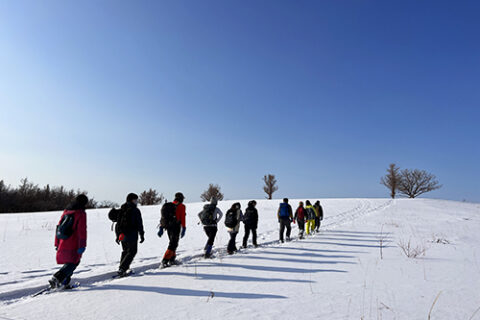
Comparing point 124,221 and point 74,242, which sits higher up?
point 124,221

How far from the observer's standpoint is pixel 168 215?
6.71 m

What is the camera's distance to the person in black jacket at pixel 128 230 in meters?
5.65

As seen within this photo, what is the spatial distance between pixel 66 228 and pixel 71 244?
33 cm

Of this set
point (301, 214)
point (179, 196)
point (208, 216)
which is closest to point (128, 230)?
point (179, 196)

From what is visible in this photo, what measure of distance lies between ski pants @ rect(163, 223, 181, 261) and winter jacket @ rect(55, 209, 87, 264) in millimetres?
2128

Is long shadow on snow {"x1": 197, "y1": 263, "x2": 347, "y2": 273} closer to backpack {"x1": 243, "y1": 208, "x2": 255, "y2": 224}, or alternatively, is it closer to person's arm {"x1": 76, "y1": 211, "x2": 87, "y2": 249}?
person's arm {"x1": 76, "y1": 211, "x2": 87, "y2": 249}

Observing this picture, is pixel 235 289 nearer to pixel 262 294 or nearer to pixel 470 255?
pixel 262 294

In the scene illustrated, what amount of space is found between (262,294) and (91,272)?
4634mm

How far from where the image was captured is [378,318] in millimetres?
2959

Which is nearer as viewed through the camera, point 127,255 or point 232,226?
point 127,255

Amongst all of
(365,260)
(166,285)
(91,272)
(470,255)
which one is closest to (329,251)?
(365,260)

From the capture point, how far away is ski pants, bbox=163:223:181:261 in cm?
645

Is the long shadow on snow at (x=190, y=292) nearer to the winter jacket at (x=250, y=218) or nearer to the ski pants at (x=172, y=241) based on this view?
the ski pants at (x=172, y=241)

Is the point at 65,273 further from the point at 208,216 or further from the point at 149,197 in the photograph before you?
the point at 149,197
